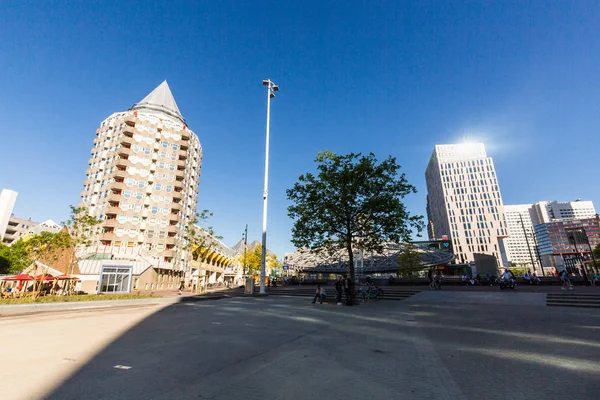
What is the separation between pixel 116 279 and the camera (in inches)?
1439

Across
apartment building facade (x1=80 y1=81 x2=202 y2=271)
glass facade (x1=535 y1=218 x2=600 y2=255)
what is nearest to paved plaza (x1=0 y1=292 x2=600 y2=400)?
apartment building facade (x1=80 y1=81 x2=202 y2=271)

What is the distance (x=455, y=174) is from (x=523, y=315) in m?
125

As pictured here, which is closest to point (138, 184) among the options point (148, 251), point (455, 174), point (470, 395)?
point (148, 251)

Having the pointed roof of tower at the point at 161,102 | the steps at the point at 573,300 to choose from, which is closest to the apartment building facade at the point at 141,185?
the pointed roof of tower at the point at 161,102

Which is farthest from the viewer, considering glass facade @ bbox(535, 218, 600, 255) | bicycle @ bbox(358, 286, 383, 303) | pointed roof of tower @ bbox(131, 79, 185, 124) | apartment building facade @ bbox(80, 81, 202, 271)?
glass facade @ bbox(535, 218, 600, 255)

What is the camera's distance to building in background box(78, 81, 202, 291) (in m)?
47.9

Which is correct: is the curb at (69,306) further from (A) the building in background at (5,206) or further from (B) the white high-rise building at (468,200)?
(B) the white high-rise building at (468,200)

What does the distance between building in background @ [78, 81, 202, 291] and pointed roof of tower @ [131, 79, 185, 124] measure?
0.28 meters

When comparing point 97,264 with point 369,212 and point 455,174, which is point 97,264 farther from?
point 455,174

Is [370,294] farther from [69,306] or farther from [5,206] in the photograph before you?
[5,206]

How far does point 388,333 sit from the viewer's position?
895 centimetres

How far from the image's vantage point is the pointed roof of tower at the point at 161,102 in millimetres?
61312

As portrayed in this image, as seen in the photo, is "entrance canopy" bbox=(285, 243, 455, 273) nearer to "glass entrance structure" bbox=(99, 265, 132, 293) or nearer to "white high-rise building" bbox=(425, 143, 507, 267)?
"glass entrance structure" bbox=(99, 265, 132, 293)

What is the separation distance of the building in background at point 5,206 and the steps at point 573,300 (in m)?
130
